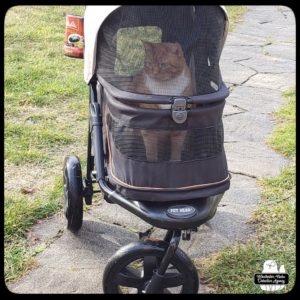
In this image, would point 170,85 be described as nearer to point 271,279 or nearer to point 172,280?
point 172,280

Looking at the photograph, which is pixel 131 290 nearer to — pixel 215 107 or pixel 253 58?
pixel 215 107

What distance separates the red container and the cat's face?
2.23ft

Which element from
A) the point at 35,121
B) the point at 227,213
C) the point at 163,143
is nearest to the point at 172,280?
the point at 163,143

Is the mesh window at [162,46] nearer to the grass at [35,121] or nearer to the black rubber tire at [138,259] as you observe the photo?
the black rubber tire at [138,259]

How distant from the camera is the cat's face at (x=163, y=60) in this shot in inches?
85.0

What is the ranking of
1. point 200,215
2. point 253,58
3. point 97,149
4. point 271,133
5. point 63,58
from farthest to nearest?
1. point 253,58
2. point 63,58
3. point 271,133
4. point 97,149
5. point 200,215

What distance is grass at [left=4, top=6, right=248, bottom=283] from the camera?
2860 millimetres

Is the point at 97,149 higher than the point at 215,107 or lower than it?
lower

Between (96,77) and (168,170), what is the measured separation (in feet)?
1.98

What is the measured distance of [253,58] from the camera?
19.1 ft

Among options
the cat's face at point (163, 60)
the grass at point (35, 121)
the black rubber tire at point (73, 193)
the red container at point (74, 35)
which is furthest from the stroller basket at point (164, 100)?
the grass at point (35, 121)

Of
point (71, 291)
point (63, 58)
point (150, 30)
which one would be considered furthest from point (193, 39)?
point (63, 58)

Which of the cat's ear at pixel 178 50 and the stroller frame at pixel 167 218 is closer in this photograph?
the stroller frame at pixel 167 218

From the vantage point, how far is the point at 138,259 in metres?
2.14
